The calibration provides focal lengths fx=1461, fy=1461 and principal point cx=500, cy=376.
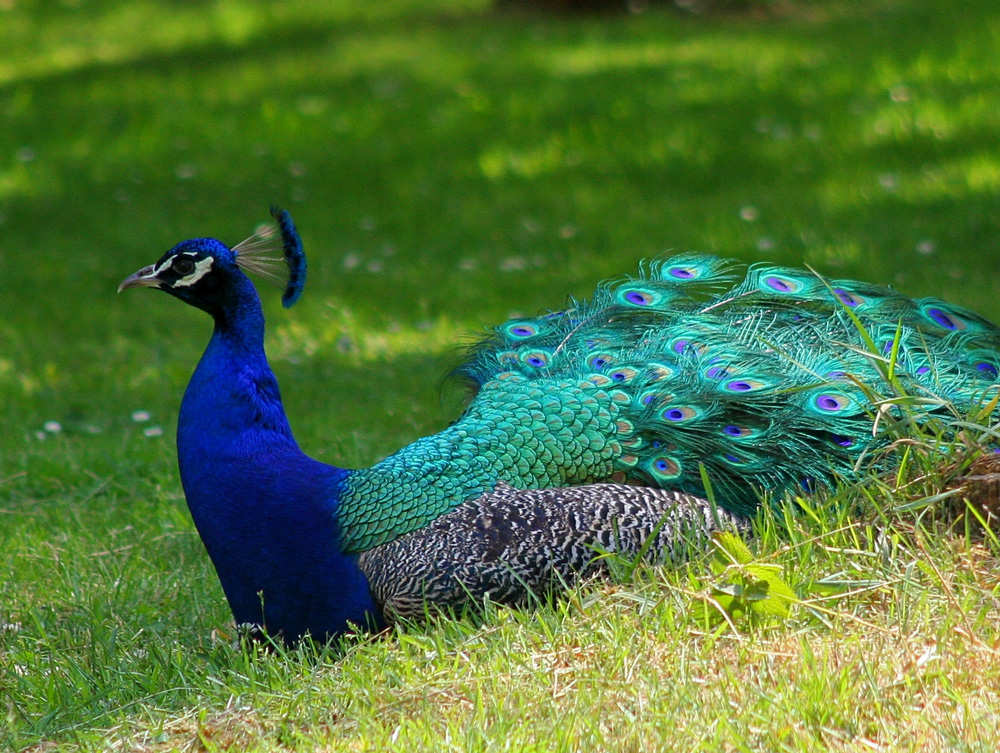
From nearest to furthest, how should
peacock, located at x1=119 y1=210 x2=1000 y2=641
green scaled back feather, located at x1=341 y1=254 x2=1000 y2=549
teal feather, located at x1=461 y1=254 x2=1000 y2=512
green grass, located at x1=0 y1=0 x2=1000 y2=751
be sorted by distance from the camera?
green grass, located at x1=0 y1=0 x2=1000 y2=751 < peacock, located at x1=119 y1=210 x2=1000 y2=641 < green scaled back feather, located at x1=341 y1=254 x2=1000 y2=549 < teal feather, located at x1=461 y1=254 x2=1000 y2=512

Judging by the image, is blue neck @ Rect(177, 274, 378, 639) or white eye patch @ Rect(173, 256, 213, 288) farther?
white eye patch @ Rect(173, 256, 213, 288)

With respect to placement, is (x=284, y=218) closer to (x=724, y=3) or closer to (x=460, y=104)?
(x=460, y=104)

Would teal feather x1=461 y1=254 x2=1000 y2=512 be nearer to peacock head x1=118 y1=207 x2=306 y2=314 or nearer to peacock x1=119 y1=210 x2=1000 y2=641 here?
peacock x1=119 y1=210 x2=1000 y2=641

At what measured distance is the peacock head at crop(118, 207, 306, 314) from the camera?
13.7ft

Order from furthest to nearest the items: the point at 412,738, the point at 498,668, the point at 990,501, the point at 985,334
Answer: the point at 985,334 < the point at 990,501 < the point at 498,668 < the point at 412,738

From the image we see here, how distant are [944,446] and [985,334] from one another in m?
0.95

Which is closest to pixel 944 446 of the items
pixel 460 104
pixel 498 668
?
pixel 498 668

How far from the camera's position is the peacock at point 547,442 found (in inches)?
154

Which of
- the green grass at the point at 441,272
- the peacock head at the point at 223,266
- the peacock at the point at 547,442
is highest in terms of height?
the peacock head at the point at 223,266

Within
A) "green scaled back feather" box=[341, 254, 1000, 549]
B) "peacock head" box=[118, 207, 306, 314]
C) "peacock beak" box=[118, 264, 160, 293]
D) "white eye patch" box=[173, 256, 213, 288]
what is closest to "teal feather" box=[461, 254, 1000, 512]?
"green scaled back feather" box=[341, 254, 1000, 549]

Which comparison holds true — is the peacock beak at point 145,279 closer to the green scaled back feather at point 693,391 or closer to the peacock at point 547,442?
the peacock at point 547,442

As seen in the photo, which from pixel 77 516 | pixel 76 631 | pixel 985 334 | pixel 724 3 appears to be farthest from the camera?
pixel 724 3

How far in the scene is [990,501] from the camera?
3.99 m

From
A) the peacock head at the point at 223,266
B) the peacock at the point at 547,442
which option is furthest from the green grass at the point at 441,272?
the peacock head at the point at 223,266
